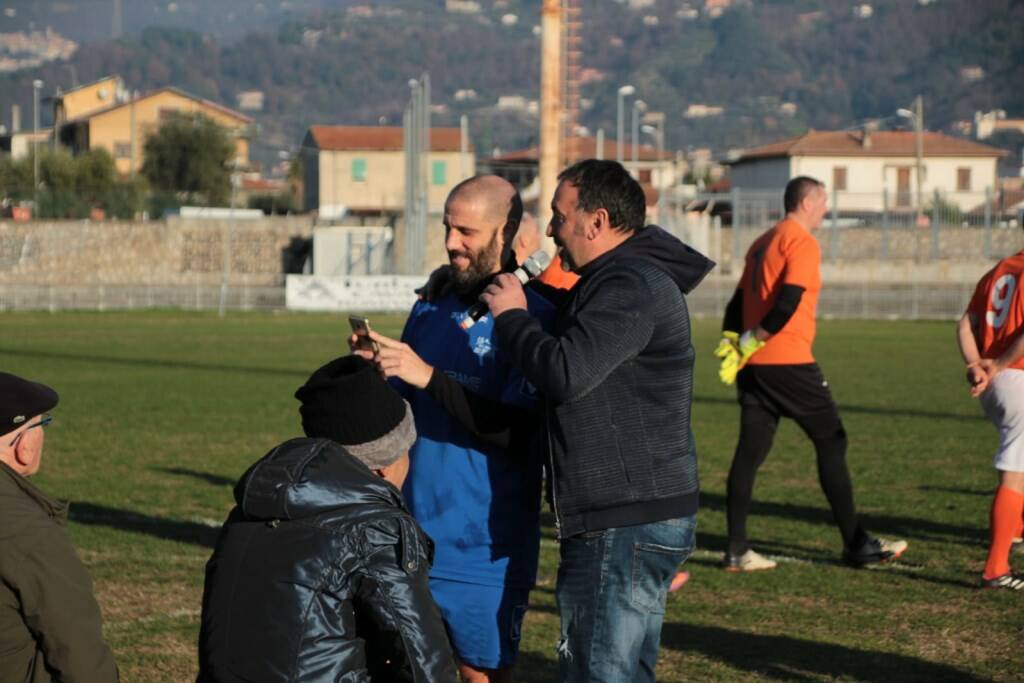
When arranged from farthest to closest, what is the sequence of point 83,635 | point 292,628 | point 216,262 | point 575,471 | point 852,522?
point 216,262
point 852,522
point 575,471
point 83,635
point 292,628

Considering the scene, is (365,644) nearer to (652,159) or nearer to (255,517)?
(255,517)

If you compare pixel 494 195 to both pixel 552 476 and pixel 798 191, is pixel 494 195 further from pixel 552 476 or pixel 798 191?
pixel 798 191

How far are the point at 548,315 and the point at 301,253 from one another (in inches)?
2150

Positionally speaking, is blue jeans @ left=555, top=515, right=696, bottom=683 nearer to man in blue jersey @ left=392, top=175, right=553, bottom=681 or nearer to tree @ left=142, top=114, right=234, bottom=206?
man in blue jersey @ left=392, top=175, right=553, bottom=681

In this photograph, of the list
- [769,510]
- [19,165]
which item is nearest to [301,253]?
[19,165]

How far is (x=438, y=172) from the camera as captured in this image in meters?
94.6

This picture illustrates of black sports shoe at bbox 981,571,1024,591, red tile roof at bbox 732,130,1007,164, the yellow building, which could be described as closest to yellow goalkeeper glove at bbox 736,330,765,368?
black sports shoe at bbox 981,571,1024,591

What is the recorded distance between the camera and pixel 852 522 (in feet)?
28.7

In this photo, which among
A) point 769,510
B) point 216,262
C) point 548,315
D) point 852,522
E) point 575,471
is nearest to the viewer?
point 575,471

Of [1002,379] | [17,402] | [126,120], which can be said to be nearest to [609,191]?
[17,402]

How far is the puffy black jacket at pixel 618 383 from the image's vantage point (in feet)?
13.4

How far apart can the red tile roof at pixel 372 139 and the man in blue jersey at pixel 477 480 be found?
89.5 meters

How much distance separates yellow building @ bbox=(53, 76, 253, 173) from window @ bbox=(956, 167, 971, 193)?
47797 millimetres

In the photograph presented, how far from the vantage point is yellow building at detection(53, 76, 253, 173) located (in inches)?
4092
